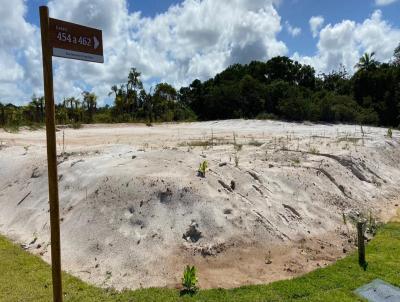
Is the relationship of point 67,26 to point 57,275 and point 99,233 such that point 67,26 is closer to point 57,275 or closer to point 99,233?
point 57,275

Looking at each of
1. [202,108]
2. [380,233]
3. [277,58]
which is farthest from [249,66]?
[380,233]

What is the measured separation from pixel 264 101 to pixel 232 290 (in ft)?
89.8

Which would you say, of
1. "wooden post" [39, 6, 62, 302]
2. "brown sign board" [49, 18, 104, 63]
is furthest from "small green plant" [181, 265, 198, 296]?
"brown sign board" [49, 18, 104, 63]

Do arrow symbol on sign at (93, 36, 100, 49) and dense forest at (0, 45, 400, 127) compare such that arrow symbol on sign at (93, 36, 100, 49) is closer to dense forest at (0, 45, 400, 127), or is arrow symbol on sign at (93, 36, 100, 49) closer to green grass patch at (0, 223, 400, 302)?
green grass patch at (0, 223, 400, 302)

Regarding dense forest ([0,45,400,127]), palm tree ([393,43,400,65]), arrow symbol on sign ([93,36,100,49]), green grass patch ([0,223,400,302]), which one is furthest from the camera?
palm tree ([393,43,400,65])

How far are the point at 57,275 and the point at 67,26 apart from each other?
2.19 meters

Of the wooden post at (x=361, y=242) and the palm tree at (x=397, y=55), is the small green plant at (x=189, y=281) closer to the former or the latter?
the wooden post at (x=361, y=242)

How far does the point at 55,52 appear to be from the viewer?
3.54 m

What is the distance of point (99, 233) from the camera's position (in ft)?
20.7

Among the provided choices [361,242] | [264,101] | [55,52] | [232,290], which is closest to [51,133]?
[55,52]

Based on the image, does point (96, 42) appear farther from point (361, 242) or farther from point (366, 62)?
point (366, 62)

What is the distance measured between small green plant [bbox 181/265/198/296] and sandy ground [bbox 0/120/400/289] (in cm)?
26

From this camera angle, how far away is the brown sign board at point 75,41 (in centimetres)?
354

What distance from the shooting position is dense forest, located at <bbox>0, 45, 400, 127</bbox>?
28219 millimetres
